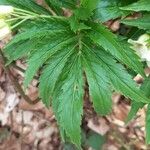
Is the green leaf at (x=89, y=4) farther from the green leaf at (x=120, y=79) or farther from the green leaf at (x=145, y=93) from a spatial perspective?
the green leaf at (x=145, y=93)

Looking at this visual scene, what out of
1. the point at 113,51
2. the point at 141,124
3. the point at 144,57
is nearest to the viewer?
the point at 113,51

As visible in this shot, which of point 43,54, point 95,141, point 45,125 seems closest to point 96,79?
point 43,54

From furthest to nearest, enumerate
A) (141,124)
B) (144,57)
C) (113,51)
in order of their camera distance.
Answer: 1. (141,124)
2. (144,57)
3. (113,51)

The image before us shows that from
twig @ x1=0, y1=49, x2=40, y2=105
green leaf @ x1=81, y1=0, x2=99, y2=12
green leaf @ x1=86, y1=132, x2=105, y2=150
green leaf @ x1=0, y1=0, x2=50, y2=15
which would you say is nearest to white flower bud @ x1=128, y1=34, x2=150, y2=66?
green leaf @ x1=81, y1=0, x2=99, y2=12

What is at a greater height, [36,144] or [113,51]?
[113,51]

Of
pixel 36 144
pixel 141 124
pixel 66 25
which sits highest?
pixel 66 25

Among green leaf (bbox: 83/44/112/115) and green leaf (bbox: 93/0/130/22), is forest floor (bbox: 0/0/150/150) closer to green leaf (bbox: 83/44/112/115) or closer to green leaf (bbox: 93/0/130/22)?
green leaf (bbox: 93/0/130/22)

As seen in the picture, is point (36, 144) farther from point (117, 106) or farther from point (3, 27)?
point (3, 27)

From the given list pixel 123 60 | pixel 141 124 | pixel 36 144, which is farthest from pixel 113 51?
pixel 36 144

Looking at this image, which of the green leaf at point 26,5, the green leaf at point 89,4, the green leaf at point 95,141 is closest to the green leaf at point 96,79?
the green leaf at point 89,4
